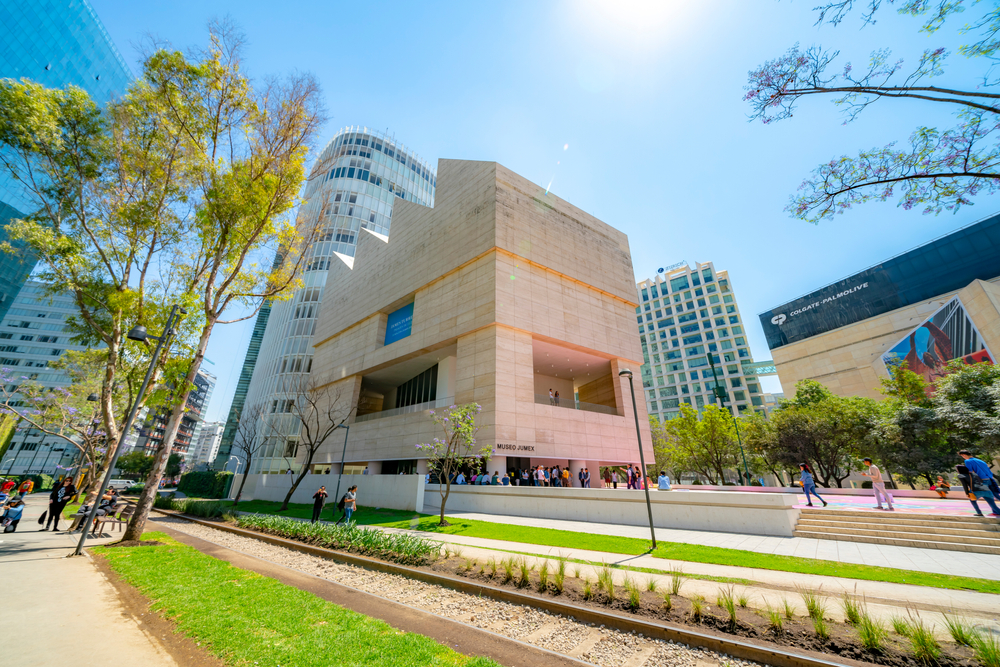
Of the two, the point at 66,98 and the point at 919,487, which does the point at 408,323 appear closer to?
the point at 66,98

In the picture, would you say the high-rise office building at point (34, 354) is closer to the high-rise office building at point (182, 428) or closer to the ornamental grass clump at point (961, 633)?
the high-rise office building at point (182, 428)

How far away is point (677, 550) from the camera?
10023 millimetres

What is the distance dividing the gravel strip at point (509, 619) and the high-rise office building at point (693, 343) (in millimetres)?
78571

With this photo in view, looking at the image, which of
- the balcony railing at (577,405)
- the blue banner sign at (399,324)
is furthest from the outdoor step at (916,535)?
the blue banner sign at (399,324)

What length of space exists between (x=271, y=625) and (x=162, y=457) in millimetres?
10931

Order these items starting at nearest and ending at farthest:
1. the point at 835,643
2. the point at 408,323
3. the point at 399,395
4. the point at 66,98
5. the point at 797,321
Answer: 1. the point at 835,643
2. the point at 66,98
3. the point at 408,323
4. the point at 399,395
5. the point at 797,321

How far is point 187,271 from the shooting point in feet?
53.1

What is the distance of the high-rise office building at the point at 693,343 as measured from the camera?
74875mm

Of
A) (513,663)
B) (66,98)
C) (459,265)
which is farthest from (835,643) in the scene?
(459,265)

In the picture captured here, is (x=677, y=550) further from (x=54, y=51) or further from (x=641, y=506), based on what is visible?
(x=54, y=51)

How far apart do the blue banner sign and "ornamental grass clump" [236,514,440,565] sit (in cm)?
2034

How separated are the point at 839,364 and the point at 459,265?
67.5 metres

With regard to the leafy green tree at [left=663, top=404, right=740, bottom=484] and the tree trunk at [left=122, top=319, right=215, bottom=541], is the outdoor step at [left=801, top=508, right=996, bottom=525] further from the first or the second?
the leafy green tree at [left=663, top=404, right=740, bottom=484]

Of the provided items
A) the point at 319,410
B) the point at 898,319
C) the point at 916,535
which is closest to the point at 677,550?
the point at 916,535
